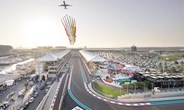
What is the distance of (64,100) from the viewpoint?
28016 millimetres

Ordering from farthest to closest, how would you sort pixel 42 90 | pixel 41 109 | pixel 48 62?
pixel 48 62 < pixel 42 90 < pixel 41 109

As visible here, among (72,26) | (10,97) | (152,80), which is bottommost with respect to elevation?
(10,97)

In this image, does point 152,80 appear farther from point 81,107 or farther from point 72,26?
point 72,26

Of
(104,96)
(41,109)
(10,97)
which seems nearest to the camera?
(41,109)

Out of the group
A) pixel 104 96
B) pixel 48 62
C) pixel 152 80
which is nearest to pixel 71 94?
pixel 104 96

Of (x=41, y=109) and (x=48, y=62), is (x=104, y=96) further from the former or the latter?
(x=48, y=62)

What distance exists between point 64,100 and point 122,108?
10.2 metres

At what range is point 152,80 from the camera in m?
34.9

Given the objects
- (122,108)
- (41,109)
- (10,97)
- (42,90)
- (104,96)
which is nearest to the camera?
(41,109)

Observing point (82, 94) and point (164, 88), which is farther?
point (164, 88)

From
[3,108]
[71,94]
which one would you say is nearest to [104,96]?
[71,94]

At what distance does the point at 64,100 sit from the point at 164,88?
69.3 ft

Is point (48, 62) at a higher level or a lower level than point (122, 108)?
higher

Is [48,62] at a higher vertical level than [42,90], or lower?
higher
